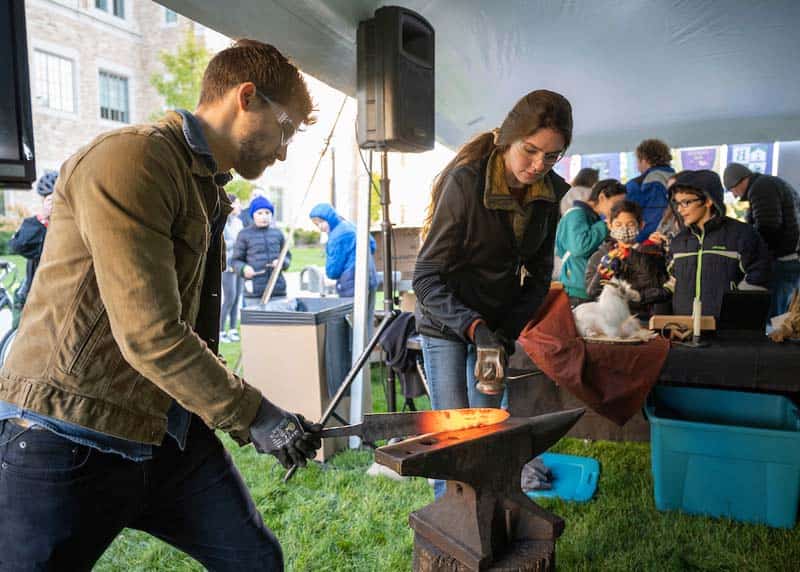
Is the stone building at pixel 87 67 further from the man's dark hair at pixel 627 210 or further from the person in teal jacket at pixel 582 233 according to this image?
the man's dark hair at pixel 627 210

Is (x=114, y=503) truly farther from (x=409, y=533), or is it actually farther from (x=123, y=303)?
(x=409, y=533)

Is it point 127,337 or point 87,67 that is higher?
point 87,67

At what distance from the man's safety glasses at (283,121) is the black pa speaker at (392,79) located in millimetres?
1770

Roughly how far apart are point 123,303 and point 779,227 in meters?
5.85

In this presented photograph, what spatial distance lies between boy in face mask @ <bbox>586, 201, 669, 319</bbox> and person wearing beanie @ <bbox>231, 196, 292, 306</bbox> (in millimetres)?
3469

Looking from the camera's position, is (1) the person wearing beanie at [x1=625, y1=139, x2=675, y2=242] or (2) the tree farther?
(2) the tree

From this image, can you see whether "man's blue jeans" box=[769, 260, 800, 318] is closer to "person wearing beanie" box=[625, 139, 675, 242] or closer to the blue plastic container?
"person wearing beanie" box=[625, 139, 675, 242]

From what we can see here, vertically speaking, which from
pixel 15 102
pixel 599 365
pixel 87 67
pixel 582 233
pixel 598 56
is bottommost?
pixel 599 365

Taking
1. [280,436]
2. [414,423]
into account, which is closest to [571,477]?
[414,423]

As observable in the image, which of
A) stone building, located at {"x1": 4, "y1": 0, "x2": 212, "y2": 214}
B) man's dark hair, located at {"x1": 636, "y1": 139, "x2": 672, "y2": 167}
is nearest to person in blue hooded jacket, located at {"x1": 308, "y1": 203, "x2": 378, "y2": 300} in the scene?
man's dark hair, located at {"x1": 636, "y1": 139, "x2": 672, "y2": 167}

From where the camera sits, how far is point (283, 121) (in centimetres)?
125

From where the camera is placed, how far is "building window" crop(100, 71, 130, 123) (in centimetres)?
1680

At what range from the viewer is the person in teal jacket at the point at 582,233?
439 centimetres

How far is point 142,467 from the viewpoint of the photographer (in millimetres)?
1237
